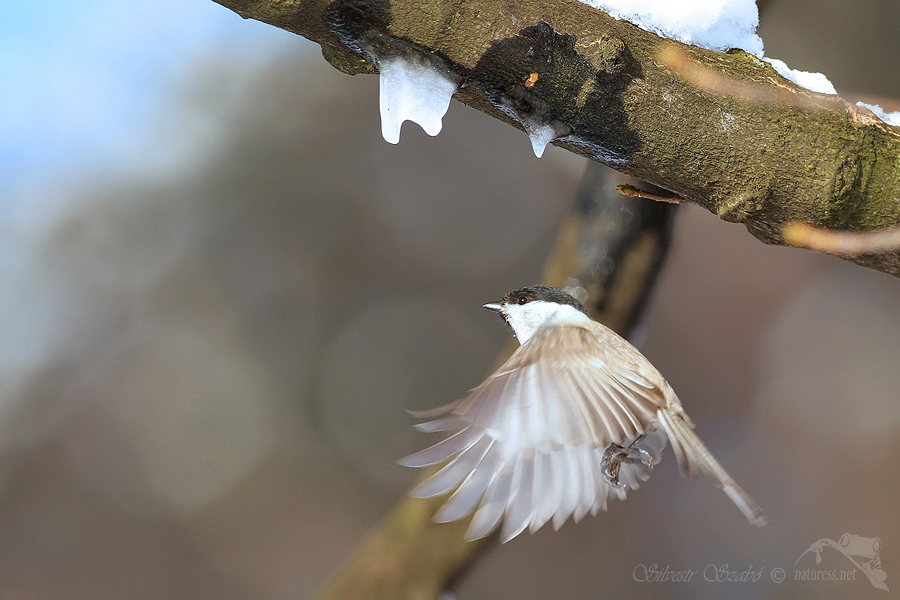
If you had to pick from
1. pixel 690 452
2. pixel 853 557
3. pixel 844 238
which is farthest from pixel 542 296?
pixel 853 557

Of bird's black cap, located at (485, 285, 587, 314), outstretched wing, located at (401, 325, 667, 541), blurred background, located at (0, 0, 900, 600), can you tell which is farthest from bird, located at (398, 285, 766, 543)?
blurred background, located at (0, 0, 900, 600)

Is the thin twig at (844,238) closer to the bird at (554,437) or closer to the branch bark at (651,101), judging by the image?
the branch bark at (651,101)

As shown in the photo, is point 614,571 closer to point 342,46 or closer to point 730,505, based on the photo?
point 730,505

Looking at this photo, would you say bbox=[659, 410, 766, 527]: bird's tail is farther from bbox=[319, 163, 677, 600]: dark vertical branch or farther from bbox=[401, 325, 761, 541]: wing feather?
bbox=[319, 163, 677, 600]: dark vertical branch

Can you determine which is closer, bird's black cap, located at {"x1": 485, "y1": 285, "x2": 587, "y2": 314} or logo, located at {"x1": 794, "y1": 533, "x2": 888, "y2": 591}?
bird's black cap, located at {"x1": 485, "y1": 285, "x2": 587, "y2": 314}

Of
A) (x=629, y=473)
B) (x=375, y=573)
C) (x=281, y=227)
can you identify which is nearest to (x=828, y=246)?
(x=629, y=473)

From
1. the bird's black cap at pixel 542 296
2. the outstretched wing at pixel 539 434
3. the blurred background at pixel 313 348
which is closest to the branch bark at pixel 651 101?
the outstretched wing at pixel 539 434
